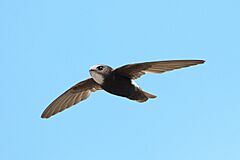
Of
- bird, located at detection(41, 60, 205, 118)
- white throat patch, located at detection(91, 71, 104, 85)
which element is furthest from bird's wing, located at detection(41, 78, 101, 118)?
white throat patch, located at detection(91, 71, 104, 85)

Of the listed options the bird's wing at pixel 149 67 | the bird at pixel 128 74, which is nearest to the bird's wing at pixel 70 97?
the bird at pixel 128 74

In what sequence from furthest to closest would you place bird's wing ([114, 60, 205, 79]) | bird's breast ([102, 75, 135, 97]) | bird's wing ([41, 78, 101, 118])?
1. bird's wing ([41, 78, 101, 118])
2. bird's breast ([102, 75, 135, 97])
3. bird's wing ([114, 60, 205, 79])

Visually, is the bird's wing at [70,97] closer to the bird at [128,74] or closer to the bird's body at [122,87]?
the bird at [128,74]

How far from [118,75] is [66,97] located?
1.28 meters

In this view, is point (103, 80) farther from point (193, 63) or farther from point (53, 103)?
point (53, 103)

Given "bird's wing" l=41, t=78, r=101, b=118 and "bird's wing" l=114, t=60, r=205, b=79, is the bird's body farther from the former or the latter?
"bird's wing" l=41, t=78, r=101, b=118

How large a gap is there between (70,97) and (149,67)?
1.42 m

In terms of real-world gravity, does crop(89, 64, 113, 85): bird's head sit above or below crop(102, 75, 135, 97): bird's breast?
above

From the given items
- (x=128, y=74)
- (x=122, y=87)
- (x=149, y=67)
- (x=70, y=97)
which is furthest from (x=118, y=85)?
(x=70, y=97)

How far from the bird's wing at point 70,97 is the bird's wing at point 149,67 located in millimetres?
946

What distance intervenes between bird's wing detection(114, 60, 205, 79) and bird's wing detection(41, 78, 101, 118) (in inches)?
37.2

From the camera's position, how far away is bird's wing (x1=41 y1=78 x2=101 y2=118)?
7.05m

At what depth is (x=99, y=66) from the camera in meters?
5.81

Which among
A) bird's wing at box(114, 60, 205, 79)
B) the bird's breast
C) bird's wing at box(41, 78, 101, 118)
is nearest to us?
bird's wing at box(114, 60, 205, 79)
